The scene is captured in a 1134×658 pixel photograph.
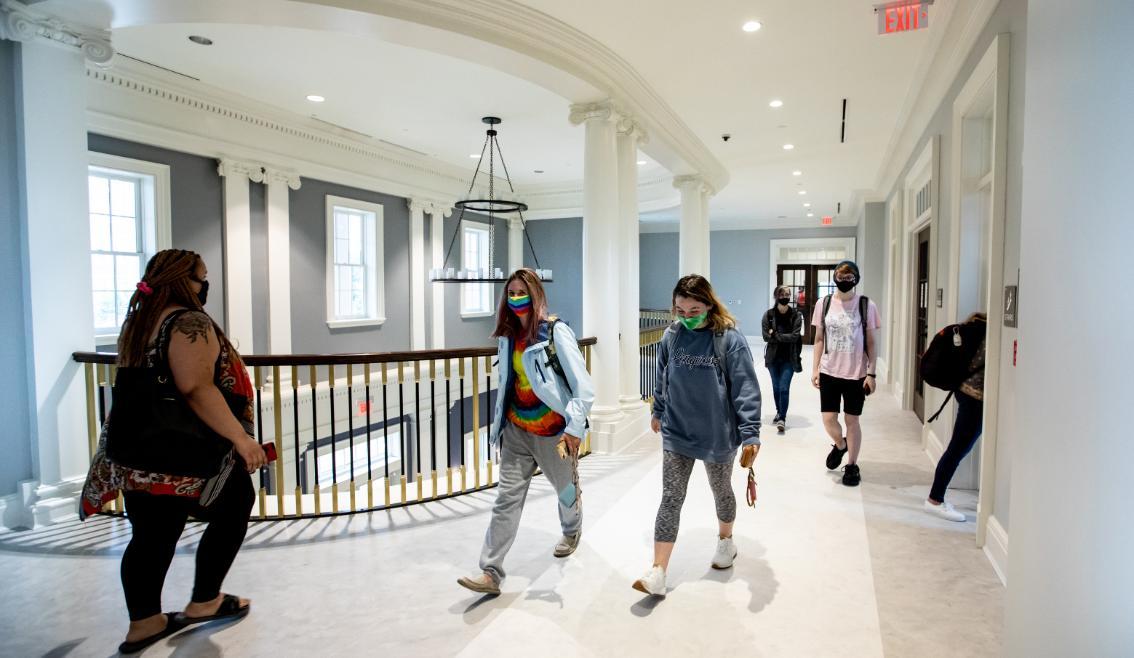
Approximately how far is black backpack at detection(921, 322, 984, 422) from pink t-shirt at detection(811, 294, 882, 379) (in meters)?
0.69

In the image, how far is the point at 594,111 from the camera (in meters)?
5.14

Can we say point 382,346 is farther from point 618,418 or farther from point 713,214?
point 713,214

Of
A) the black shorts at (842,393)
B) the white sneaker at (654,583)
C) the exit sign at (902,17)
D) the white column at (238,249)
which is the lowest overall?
the white sneaker at (654,583)

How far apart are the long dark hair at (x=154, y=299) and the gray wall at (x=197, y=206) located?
16.7 feet

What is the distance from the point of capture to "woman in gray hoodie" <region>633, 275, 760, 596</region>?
8.44 feet

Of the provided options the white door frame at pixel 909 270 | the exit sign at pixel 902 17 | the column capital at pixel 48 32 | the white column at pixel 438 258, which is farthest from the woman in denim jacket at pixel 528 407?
the white column at pixel 438 258

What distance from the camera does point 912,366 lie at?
6.83m

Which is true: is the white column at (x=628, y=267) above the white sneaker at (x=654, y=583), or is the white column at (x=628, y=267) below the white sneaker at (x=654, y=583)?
above

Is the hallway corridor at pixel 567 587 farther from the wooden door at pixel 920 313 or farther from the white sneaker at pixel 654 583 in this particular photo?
the wooden door at pixel 920 313

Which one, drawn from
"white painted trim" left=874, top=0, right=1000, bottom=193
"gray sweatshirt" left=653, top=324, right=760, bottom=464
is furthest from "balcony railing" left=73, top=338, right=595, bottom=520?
"white painted trim" left=874, top=0, right=1000, bottom=193

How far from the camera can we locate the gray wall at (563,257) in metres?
13.1

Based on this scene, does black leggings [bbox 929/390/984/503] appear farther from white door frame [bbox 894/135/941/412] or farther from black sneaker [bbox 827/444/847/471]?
white door frame [bbox 894/135/941/412]

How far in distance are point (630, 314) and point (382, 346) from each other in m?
5.10

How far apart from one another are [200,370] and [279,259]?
20.0 feet
